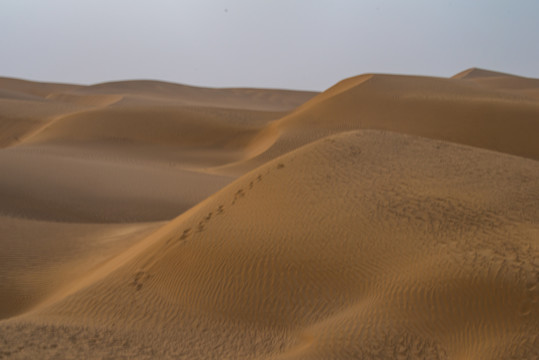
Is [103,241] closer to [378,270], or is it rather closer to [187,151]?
[378,270]

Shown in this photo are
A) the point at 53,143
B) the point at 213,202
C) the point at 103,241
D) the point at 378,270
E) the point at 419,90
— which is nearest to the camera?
the point at 378,270

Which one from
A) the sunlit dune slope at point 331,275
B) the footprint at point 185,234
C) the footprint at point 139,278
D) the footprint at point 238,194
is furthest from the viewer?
the footprint at point 238,194

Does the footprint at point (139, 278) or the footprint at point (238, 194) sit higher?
the footprint at point (238, 194)

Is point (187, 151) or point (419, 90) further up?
point (419, 90)

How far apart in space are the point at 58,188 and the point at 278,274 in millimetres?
8621

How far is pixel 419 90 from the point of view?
25.1m

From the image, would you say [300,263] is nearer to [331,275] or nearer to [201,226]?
[331,275]

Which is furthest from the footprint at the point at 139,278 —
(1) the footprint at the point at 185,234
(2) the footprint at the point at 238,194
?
(2) the footprint at the point at 238,194

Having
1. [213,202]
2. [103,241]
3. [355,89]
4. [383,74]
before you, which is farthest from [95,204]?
[383,74]

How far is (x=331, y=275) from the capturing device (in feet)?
20.6

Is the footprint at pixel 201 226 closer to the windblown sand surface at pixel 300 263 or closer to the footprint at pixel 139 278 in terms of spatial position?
the windblown sand surface at pixel 300 263

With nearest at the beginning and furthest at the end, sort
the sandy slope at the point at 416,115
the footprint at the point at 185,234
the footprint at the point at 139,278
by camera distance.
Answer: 1. the footprint at the point at 139,278
2. the footprint at the point at 185,234
3. the sandy slope at the point at 416,115

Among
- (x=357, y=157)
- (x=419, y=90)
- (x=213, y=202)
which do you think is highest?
(x=419, y=90)

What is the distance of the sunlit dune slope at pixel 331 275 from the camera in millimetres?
5223
